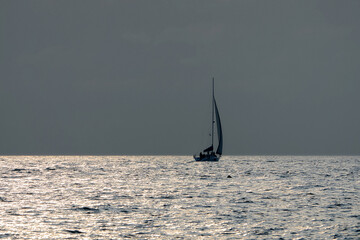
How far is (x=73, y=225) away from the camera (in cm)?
3328

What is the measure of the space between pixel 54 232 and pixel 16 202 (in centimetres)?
1680

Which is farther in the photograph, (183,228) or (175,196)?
(175,196)

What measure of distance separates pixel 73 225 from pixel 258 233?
11.0 meters

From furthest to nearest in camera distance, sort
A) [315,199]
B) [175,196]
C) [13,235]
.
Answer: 1. [175,196]
2. [315,199]
3. [13,235]

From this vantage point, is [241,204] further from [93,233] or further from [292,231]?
[93,233]

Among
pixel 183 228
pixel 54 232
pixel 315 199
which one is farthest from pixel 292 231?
pixel 315 199

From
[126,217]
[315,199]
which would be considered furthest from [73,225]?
[315,199]

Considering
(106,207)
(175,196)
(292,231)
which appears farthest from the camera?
(175,196)

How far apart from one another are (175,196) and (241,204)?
31.2ft

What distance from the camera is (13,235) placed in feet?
97.5

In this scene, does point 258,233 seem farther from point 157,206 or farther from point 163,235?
point 157,206

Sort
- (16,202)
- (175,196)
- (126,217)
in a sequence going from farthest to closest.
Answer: (175,196) < (16,202) < (126,217)

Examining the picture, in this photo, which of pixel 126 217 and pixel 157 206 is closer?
pixel 126 217

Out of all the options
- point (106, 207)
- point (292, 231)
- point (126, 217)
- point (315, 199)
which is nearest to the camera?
point (292, 231)
